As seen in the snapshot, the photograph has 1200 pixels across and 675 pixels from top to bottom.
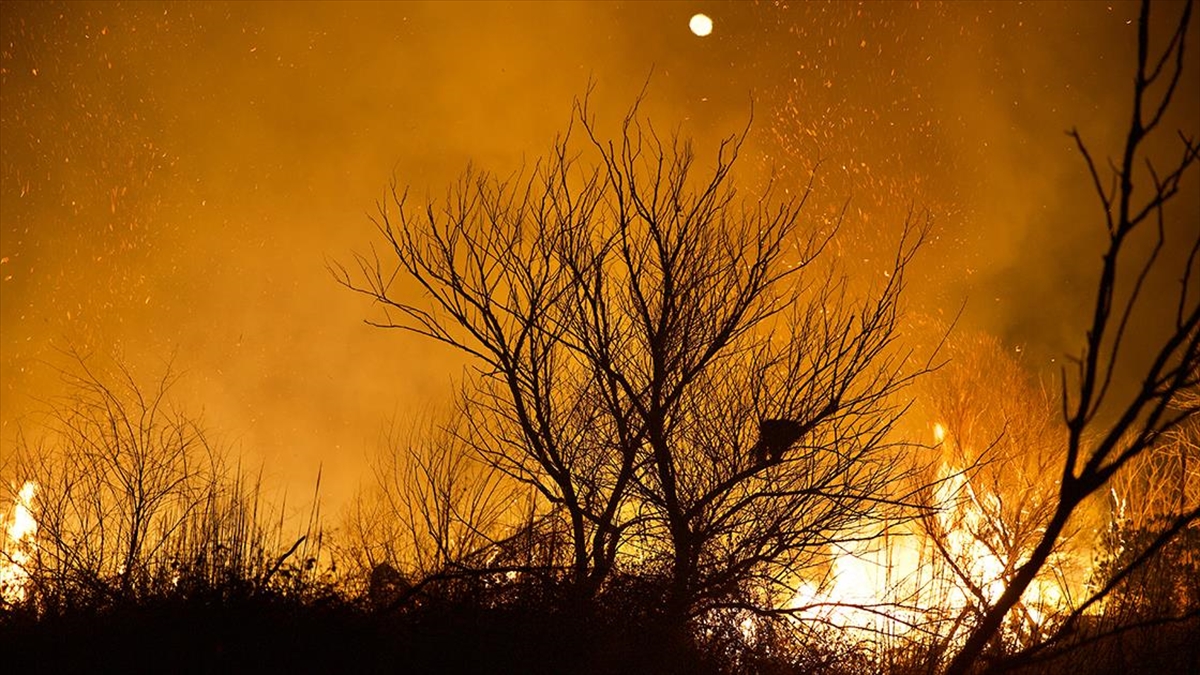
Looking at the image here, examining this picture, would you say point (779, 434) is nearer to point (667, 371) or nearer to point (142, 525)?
point (667, 371)

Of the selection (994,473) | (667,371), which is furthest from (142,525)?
(994,473)

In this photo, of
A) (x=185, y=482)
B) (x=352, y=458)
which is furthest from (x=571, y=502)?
(x=352, y=458)

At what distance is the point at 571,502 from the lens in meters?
8.28

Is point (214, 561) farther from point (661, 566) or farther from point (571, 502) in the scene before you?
point (661, 566)

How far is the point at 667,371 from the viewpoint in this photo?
8391 mm

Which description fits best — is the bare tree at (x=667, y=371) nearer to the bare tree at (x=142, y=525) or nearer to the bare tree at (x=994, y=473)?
the bare tree at (x=142, y=525)

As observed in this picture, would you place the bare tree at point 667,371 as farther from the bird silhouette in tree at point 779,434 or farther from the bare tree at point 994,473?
the bare tree at point 994,473

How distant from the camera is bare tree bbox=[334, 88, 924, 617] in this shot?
26.6ft

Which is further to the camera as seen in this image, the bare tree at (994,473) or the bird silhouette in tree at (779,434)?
the bare tree at (994,473)

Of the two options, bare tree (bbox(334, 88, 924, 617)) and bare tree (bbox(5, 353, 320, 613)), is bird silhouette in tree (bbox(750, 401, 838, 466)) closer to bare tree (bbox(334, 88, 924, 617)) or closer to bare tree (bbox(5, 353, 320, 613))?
bare tree (bbox(334, 88, 924, 617))

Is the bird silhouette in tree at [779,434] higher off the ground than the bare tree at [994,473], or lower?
lower

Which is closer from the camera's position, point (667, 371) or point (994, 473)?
point (667, 371)

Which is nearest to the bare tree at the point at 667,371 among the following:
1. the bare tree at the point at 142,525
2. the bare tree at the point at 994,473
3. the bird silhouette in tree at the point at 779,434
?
the bird silhouette in tree at the point at 779,434

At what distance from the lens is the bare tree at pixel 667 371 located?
Result: 26.6ft
